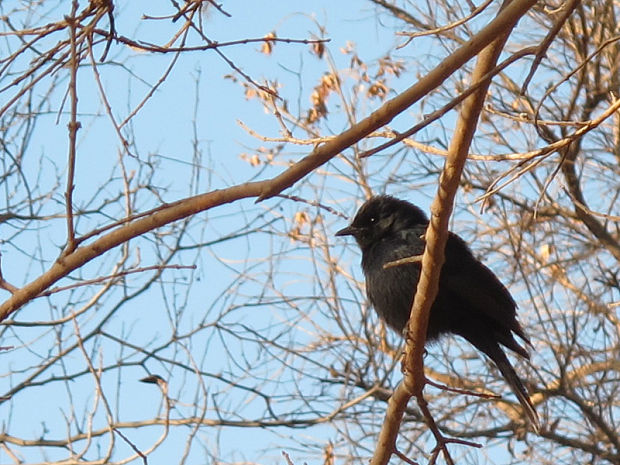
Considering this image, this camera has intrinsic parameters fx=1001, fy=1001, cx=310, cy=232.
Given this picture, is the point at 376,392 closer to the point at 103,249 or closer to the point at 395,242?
the point at 395,242

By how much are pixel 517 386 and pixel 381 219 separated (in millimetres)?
1370

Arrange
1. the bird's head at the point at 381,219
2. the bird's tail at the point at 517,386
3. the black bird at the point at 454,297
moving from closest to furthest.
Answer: the bird's tail at the point at 517,386
the black bird at the point at 454,297
the bird's head at the point at 381,219

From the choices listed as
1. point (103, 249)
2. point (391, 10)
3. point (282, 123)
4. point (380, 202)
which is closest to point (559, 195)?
point (391, 10)

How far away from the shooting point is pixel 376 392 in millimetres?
9312

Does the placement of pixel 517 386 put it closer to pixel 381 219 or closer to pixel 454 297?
pixel 454 297

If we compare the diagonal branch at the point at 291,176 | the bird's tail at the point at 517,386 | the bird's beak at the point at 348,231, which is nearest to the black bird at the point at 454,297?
the bird's tail at the point at 517,386

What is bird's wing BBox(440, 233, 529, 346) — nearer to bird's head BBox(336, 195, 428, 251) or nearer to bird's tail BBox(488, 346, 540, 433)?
bird's tail BBox(488, 346, 540, 433)

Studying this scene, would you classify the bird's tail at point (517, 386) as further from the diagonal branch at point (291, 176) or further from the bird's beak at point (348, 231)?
the diagonal branch at point (291, 176)

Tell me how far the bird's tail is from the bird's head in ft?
3.17

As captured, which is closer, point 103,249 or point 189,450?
point 103,249

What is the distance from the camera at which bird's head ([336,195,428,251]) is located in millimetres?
6242

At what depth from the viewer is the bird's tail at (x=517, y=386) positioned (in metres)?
5.51

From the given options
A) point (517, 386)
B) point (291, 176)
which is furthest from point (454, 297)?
point (291, 176)

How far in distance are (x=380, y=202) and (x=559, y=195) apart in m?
4.03
